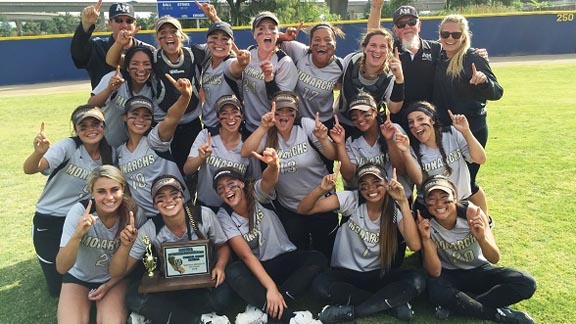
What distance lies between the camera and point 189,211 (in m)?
3.65

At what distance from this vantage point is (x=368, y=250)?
3691mm

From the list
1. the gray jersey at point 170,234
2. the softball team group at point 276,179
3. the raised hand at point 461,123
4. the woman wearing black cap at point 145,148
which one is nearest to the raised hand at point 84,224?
the softball team group at point 276,179

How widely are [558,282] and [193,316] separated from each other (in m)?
3.01

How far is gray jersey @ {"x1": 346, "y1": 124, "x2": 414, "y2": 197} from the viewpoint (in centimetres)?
405

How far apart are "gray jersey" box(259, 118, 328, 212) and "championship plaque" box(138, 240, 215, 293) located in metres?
0.97

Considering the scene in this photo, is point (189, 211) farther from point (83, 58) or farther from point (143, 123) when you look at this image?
point (83, 58)

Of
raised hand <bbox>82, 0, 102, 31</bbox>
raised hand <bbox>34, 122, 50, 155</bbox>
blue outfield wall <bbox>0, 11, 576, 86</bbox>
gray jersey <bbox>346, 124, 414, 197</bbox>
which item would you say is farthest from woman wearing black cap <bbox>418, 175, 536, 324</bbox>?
blue outfield wall <bbox>0, 11, 576, 86</bbox>

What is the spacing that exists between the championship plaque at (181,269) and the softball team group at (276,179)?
11 cm

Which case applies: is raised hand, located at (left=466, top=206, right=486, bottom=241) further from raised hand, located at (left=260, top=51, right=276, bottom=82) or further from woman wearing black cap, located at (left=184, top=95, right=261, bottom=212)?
raised hand, located at (left=260, top=51, right=276, bottom=82)

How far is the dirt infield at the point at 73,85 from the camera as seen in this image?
19484mm

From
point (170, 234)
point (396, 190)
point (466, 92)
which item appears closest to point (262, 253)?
point (170, 234)

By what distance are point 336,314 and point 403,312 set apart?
0.50 meters

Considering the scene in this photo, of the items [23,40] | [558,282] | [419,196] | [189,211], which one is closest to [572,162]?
[558,282]

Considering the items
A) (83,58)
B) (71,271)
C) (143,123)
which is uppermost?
(83,58)
